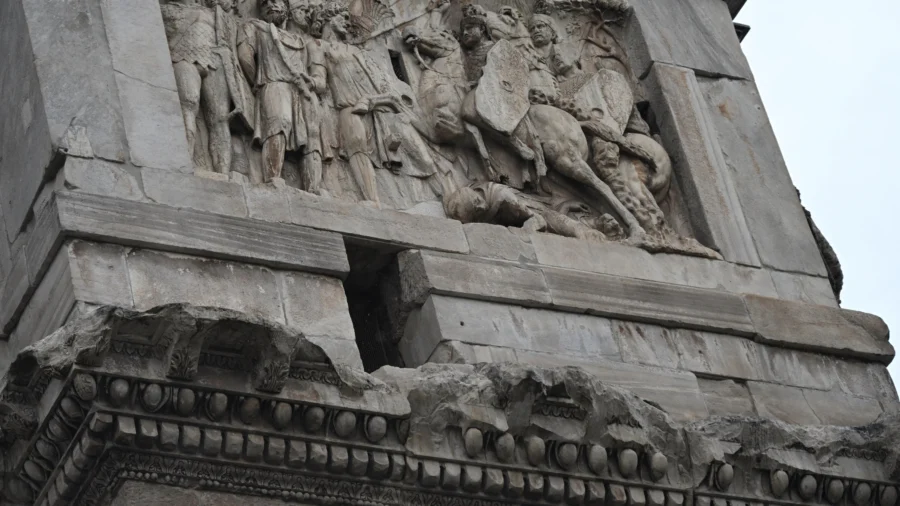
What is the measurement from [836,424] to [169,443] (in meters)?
4.24

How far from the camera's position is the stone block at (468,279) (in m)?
12.4

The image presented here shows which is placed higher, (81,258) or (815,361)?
(81,258)

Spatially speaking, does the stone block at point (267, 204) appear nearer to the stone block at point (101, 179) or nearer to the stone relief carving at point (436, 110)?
the stone relief carving at point (436, 110)

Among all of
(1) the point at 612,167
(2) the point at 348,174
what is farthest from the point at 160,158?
(1) the point at 612,167

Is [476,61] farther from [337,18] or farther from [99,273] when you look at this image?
[99,273]

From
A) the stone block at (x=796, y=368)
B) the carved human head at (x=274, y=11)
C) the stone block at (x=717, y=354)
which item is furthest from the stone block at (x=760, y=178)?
the carved human head at (x=274, y=11)

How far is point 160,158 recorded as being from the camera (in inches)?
474

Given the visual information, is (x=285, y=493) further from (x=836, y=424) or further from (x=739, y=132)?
(x=739, y=132)

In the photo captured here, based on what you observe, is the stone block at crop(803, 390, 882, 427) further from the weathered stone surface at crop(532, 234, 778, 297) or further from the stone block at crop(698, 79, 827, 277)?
the stone block at crop(698, 79, 827, 277)

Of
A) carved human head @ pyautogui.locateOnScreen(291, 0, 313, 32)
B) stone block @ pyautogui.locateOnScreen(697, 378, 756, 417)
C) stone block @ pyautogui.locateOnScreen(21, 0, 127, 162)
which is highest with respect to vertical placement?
stone block @ pyautogui.locateOnScreen(21, 0, 127, 162)

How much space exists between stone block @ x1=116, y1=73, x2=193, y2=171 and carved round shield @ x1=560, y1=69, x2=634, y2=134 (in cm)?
295

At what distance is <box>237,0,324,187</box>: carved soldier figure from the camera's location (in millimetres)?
12766

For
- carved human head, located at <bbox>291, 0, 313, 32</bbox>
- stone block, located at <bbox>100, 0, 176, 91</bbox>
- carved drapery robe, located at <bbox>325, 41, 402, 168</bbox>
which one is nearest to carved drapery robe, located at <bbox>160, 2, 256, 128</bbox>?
stone block, located at <bbox>100, 0, 176, 91</bbox>

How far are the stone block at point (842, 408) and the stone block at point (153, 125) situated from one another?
152 inches
